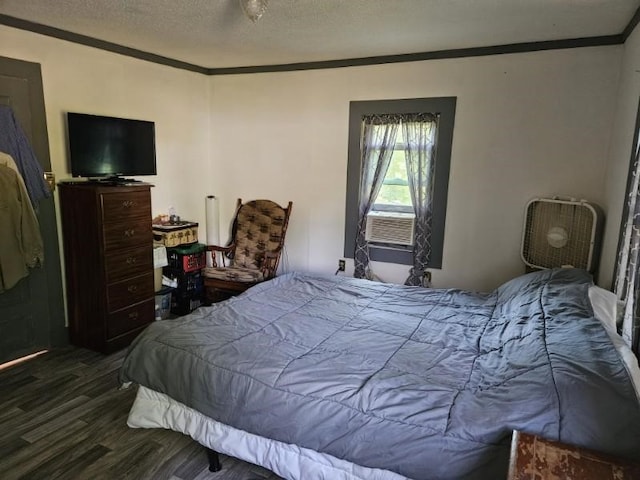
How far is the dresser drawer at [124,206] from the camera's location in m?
3.06

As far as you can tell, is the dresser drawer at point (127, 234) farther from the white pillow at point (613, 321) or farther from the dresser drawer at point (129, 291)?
the white pillow at point (613, 321)

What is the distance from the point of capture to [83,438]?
228 cm

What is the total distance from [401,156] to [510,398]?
2.53 metres

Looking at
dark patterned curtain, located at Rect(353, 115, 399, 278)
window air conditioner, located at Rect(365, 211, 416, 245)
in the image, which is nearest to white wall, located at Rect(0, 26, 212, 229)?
dark patterned curtain, located at Rect(353, 115, 399, 278)

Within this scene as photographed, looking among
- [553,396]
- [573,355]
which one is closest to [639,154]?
[573,355]

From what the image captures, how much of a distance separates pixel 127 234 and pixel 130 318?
0.68 meters

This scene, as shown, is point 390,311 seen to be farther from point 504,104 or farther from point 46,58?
point 46,58

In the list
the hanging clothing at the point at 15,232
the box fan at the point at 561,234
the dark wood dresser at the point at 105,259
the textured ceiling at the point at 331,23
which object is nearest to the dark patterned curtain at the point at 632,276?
the box fan at the point at 561,234

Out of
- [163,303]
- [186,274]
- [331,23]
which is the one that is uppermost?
[331,23]

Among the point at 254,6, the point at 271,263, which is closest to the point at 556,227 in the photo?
the point at 271,263

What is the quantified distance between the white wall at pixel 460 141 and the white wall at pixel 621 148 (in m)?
0.17

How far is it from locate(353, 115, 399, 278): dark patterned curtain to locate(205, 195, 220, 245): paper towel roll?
63.4 inches

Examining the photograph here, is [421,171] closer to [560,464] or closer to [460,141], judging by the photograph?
[460,141]

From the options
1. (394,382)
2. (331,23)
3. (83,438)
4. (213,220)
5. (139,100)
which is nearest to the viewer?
(394,382)
